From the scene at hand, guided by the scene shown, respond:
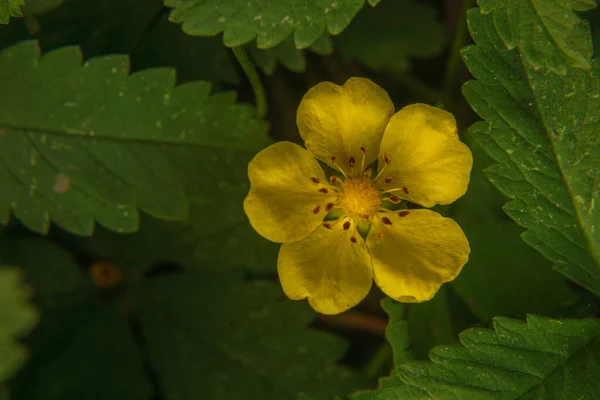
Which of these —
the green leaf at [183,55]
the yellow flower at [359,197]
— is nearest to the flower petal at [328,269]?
the yellow flower at [359,197]

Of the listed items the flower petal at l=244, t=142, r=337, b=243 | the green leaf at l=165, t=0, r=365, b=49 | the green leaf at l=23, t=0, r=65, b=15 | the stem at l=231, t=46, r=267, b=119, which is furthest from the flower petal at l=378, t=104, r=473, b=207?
the green leaf at l=23, t=0, r=65, b=15

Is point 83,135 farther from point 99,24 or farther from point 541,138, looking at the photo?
point 541,138

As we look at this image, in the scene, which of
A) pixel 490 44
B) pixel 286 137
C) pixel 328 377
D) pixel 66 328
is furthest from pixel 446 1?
pixel 66 328

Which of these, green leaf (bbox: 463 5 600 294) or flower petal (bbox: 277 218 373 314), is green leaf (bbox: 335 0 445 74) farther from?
flower petal (bbox: 277 218 373 314)

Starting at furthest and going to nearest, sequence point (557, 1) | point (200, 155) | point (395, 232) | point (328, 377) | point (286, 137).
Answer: point (286, 137)
point (328, 377)
point (200, 155)
point (395, 232)
point (557, 1)

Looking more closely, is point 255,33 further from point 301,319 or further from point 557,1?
point 301,319
